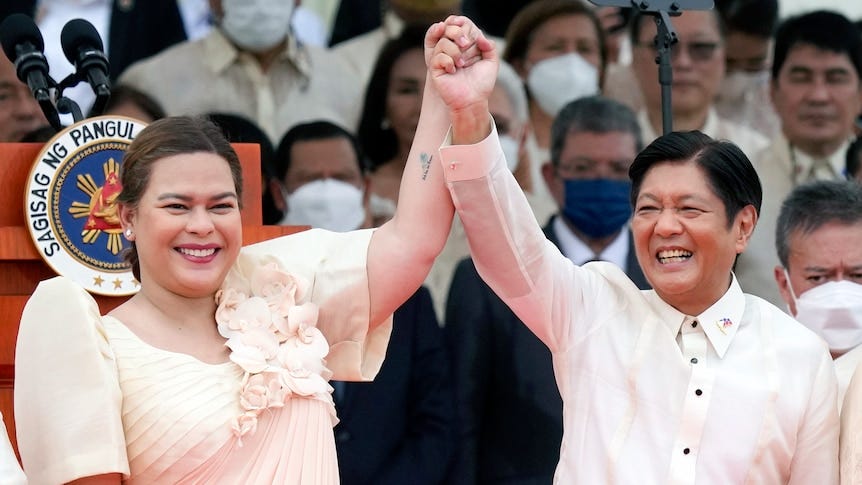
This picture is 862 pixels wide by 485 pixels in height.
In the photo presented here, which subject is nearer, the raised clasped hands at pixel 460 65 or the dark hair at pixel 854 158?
the raised clasped hands at pixel 460 65

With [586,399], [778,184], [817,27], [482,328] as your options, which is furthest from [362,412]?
[817,27]

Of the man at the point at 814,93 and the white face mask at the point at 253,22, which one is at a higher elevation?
the white face mask at the point at 253,22

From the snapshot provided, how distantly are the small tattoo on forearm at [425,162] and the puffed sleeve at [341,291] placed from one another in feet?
0.61

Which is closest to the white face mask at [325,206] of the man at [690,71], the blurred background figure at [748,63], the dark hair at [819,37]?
the man at [690,71]

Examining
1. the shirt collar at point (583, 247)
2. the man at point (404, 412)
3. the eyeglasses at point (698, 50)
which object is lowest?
the man at point (404, 412)

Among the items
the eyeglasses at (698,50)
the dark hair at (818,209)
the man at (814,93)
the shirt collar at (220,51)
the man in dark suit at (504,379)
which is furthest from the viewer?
the man at (814,93)

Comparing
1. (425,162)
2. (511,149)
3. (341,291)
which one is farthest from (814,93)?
(341,291)

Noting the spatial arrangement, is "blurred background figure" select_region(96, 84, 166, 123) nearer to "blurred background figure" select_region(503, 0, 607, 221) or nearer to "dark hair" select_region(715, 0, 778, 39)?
"blurred background figure" select_region(503, 0, 607, 221)

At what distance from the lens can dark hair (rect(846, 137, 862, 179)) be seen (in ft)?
20.9

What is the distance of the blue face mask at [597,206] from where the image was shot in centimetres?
575

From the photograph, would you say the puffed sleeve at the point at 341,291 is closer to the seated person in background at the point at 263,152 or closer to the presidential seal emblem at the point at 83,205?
the presidential seal emblem at the point at 83,205

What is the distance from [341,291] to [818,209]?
1985 millimetres

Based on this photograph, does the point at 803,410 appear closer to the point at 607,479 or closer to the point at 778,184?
the point at 607,479

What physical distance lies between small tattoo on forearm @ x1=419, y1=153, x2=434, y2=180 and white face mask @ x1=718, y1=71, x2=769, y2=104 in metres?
3.63
